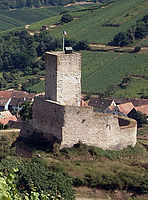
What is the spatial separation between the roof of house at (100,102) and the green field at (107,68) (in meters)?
5.66

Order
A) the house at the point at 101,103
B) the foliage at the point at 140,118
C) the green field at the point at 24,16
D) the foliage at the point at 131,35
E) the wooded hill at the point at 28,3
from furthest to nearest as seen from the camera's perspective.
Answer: the wooded hill at the point at 28,3 < the green field at the point at 24,16 < the foliage at the point at 131,35 < the house at the point at 101,103 < the foliage at the point at 140,118

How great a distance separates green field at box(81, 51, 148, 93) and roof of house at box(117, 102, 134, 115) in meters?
10.7

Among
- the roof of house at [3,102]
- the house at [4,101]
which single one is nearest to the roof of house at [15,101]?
the house at [4,101]

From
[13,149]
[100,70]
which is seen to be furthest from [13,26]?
[13,149]

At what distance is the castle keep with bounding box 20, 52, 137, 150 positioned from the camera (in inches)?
1198

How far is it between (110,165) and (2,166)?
573 centimetres

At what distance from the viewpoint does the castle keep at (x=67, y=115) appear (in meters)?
30.4

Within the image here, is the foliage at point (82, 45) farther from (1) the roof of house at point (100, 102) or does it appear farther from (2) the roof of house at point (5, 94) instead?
(1) the roof of house at point (100, 102)

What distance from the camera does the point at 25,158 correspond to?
3073 cm

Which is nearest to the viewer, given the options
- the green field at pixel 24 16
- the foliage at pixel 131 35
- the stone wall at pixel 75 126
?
the stone wall at pixel 75 126

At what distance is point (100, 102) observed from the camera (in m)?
69.0

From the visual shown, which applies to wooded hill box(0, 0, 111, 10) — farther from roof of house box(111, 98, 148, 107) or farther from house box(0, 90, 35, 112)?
roof of house box(111, 98, 148, 107)

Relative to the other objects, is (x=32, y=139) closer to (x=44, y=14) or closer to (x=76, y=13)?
(x=76, y=13)

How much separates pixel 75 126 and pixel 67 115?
775 millimetres
